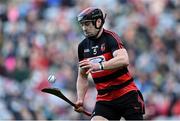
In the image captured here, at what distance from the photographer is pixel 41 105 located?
54.0 ft

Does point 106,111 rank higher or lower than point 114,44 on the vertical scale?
lower

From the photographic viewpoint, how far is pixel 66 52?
59.4 ft

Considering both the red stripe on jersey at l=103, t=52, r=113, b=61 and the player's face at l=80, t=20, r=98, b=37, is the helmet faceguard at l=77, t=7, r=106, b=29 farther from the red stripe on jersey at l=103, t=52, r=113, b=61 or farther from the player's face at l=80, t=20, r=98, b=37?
the red stripe on jersey at l=103, t=52, r=113, b=61

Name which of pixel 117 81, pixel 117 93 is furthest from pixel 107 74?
pixel 117 93

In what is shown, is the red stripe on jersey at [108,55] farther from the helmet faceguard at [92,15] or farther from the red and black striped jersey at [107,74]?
the helmet faceguard at [92,15]

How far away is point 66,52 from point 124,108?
27.1 ft

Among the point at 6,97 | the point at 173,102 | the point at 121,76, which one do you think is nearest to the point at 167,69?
the point at 173,102

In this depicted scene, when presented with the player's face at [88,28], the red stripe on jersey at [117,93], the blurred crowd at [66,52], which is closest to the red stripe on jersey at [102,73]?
the red stripe on jersey at [117,93]

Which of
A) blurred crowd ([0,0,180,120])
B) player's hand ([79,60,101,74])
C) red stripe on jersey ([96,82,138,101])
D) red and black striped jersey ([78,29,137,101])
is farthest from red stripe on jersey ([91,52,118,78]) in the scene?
blurred crowd ([0,0,180,120])

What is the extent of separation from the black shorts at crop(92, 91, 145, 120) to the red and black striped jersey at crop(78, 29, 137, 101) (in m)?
0.06

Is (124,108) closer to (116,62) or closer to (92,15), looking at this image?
(116,62)

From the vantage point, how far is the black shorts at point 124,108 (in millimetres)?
9875

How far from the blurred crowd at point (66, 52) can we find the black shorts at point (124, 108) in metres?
5.56

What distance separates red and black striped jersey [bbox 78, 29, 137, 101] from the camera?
32.3 ft
